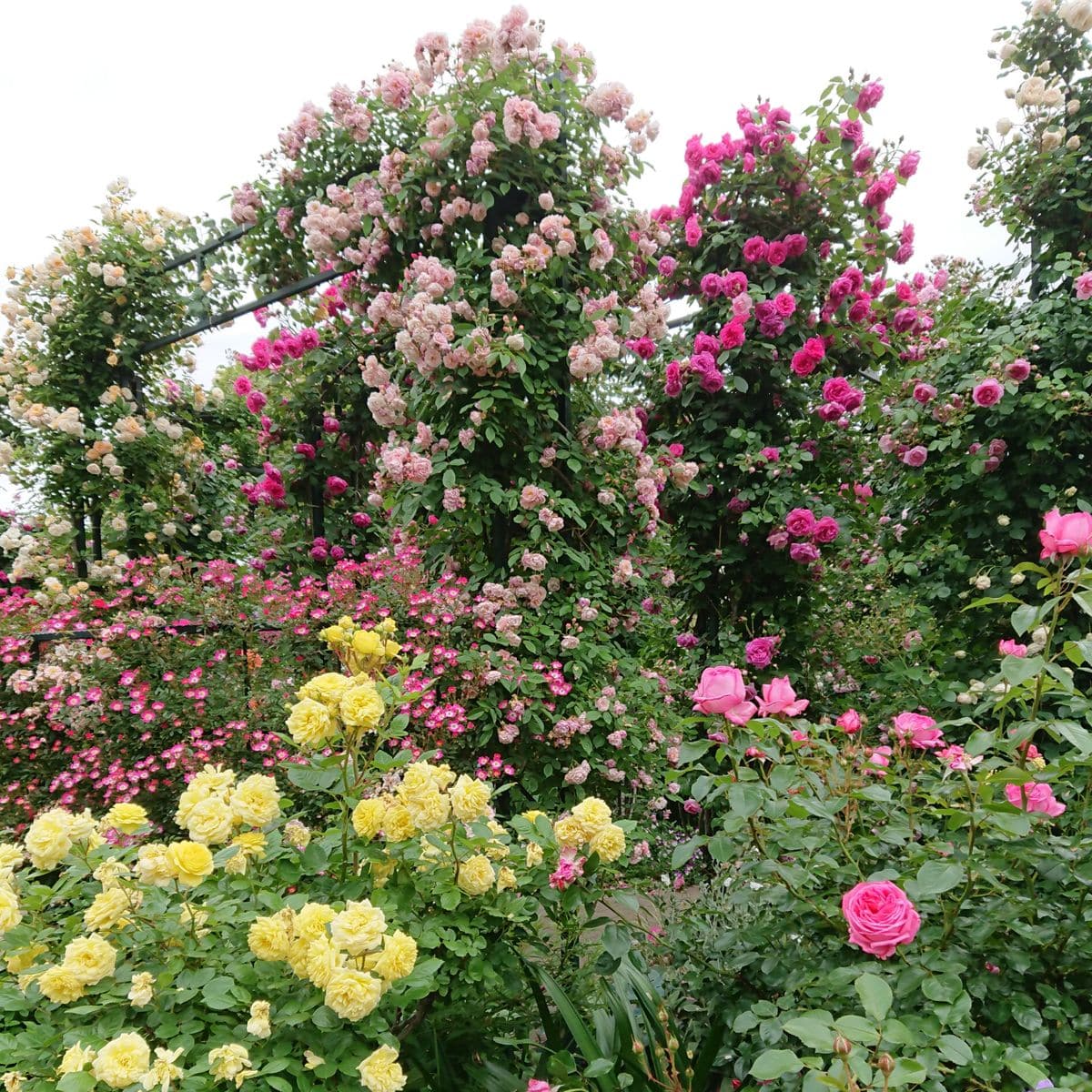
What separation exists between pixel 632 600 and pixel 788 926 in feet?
5.77

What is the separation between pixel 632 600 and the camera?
2.99 metres

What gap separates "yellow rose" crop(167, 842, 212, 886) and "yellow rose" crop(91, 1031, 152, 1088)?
20 cm

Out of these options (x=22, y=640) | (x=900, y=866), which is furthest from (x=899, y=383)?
(x=22, y=640)

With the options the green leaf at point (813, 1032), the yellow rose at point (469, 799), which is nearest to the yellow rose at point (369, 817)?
the yellow rose at point (469, 799)

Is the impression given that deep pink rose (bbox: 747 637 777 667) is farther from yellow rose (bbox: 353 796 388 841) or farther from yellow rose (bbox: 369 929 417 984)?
yellow rose (bbox: 369 929 417 984)

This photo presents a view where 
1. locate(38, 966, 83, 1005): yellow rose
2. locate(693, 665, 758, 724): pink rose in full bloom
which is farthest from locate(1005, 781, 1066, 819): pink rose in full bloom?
locate(38, 966, 83, 1005): yellow rose

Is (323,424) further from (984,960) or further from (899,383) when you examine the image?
(984,960)

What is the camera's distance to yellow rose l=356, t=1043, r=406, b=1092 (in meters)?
0.93

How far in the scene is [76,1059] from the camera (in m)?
0.90

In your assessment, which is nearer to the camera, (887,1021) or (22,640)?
(887,1021)

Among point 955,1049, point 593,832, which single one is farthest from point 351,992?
point 955,1049

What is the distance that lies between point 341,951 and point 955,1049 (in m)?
0.81

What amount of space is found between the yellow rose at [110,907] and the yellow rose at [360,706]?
39 cm

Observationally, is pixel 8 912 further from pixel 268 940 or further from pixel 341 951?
pixel 341 951
